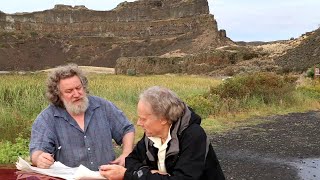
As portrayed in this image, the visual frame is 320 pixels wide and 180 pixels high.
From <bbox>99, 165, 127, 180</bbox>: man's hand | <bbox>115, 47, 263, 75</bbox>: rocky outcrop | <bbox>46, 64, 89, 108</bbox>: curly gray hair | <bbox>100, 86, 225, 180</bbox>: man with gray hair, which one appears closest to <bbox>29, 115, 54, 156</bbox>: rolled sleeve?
<bbox>46, 64, 89, 108</bbox>: curly gray hair

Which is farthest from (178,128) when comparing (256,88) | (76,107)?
(256,88)

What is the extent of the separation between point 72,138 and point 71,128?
9 cm

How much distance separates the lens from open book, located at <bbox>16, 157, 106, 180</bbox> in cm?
347

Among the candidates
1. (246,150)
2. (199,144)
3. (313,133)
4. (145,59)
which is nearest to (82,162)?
(199,144)

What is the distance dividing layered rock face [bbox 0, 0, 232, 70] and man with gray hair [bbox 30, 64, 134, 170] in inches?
2854

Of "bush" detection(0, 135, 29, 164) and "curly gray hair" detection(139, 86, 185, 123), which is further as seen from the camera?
"bush" detection(0, 135, 29, 164)

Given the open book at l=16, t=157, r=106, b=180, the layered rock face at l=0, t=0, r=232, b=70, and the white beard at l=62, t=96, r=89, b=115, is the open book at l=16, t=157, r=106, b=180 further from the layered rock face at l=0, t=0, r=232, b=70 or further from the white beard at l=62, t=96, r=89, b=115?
the layered rock face at l=0, t=0, r=232, b=70

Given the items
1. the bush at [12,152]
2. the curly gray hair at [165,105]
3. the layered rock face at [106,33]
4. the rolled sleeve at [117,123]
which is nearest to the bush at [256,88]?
the bush at [12,152]

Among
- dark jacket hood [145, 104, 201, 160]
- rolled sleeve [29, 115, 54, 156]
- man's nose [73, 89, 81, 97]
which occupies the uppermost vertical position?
man's nose [73, 89, 81, 97]

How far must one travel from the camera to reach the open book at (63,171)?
347 centimetres

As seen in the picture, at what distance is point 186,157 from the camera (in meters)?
3.04

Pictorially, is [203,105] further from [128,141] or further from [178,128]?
[178,128]

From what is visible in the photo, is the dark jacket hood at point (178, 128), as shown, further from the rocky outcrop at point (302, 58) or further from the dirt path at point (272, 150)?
the rocky outcrop at point (302, 58)

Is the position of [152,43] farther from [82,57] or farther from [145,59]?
[145,59]
